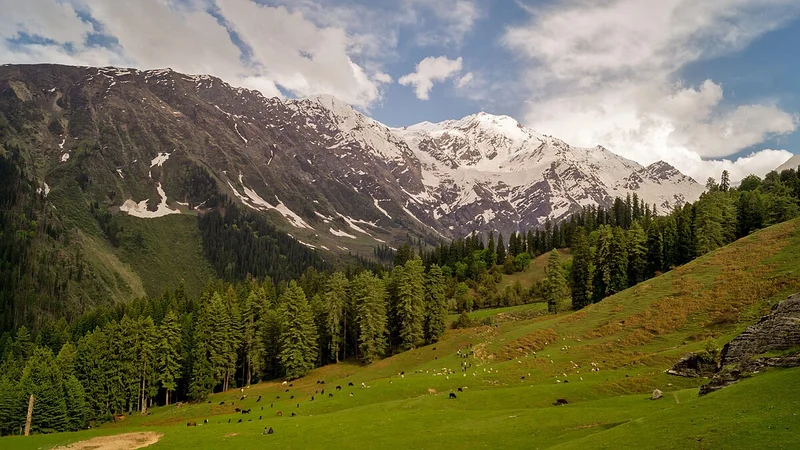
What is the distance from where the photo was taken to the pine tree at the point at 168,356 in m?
91.7

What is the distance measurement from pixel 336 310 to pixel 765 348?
259ft

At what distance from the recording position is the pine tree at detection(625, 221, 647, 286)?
103688 millimetres

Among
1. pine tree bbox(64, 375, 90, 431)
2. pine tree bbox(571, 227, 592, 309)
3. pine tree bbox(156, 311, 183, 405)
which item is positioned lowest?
pine tree bbox(64, 375, 90, 431)

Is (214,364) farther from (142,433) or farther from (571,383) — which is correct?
(571,383)

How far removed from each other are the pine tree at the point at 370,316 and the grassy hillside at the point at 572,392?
4192 mm

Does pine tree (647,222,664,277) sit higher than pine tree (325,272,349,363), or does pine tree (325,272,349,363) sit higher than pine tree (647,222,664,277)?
pine tree (647,222,664,277)

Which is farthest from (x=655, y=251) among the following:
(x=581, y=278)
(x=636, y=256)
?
(x=581, y=278)

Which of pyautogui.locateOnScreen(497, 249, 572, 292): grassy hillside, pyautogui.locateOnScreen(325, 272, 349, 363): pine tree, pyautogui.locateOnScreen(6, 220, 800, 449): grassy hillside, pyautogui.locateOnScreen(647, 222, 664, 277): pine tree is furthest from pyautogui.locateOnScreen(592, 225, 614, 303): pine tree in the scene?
pyautogui.locateOnScreen(325, 272, 349, 363): pine tree

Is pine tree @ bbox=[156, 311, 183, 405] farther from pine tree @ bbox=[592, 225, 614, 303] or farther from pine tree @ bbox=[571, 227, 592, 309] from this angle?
pine tree @ bbox=[592, 225, 614, 303]

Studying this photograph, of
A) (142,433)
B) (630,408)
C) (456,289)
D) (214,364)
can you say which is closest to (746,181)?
(456,289)

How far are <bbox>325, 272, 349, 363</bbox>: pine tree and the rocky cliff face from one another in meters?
74.1

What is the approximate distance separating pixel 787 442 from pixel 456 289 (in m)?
133

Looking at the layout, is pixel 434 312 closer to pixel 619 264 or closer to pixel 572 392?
pixel 619 264

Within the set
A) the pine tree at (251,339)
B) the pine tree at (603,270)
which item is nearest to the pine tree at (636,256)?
the pine tree at (603,270)
